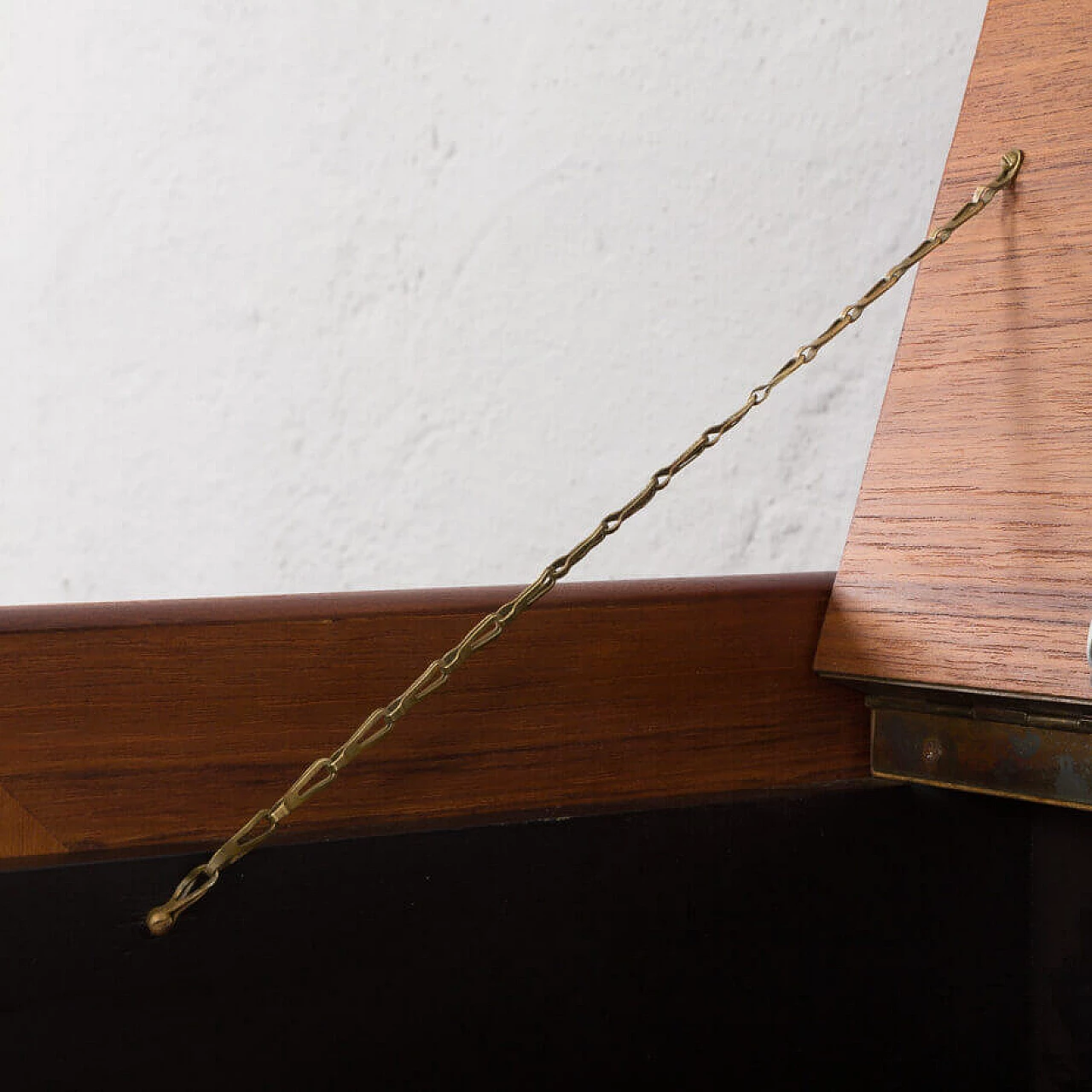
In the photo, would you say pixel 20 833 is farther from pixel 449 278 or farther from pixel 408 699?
pixel 449 278

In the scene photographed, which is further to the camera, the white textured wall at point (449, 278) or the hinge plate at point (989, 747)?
the white textured wall at point (449, 278)

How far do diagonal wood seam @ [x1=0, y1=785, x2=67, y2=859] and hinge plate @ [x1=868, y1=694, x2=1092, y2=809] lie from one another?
33 centimetres

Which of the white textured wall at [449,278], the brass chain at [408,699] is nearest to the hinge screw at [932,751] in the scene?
the brass chain at [408,699]

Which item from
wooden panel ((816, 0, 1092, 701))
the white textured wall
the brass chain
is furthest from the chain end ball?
the white textured wall

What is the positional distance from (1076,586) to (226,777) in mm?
313

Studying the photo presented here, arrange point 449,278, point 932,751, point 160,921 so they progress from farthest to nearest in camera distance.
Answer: point 449,278
point 932,751
point 160,921

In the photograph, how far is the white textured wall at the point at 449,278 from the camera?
1.03 m

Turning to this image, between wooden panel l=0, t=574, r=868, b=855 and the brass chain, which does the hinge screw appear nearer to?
wooden panel l=0, t=574, r=868, b=855

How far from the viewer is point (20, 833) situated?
0.43 m

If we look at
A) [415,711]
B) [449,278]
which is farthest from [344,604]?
[449,278]

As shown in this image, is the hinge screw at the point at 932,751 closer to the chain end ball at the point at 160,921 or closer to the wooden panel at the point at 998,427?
the wooden panel at the point at 998,427

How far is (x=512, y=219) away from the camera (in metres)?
1.14

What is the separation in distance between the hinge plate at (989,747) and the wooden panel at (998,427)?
0.02 m

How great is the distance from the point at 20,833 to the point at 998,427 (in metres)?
0.38
